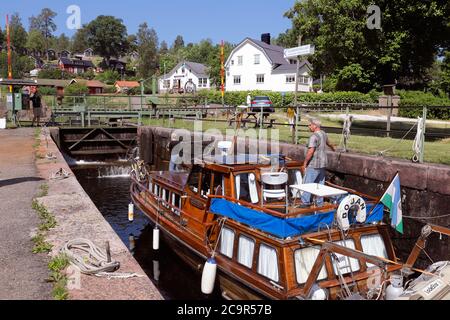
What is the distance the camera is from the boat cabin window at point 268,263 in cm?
663

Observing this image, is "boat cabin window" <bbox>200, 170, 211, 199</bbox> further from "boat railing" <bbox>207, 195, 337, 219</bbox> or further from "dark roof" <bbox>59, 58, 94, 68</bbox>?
"dark roof" <bbox>59, 58, 94, 68</bbox>

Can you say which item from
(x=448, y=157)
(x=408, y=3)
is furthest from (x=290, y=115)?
(x=448, y=157)

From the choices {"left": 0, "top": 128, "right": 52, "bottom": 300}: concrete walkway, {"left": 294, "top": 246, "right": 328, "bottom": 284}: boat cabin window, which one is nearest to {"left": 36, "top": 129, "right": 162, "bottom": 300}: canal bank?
{"left": 0, "top": 128, "right": 52, "bottom": 300}: concrete walkway

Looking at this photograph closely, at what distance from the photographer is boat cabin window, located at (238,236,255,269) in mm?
7215

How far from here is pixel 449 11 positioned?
1579 cm

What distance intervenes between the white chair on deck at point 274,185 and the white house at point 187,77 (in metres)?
69.0

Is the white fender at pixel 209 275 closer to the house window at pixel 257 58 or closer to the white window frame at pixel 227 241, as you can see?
the white window frame at pixel 227 241

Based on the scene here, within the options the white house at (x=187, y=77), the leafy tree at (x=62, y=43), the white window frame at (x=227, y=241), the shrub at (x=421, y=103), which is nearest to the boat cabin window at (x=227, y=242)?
the white window frame at (x=227, y=241)

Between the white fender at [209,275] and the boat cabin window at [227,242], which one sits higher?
the boat cabin window at [227,242]

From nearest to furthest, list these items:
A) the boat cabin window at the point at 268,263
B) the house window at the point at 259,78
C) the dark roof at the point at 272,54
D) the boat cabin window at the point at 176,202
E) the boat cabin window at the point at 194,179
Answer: the boat cabin window at the point at 268,263, the boat cabin window at the point at 194,179, the boat cabin window at the point at 176,202, the dark roof at the point at 272,54, the house window at the point at 259,78

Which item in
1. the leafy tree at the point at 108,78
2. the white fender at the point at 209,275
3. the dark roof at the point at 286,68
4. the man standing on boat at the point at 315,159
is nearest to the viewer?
the white fender at the point at 209,275

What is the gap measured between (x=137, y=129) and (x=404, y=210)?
19.5m

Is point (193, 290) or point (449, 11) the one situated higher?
point (449, 11)
